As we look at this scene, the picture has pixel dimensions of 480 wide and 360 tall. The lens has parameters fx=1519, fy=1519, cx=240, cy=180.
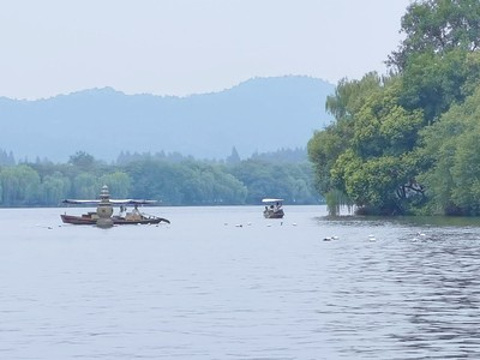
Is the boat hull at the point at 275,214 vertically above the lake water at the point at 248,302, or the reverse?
the boat hull at the point at 275,214

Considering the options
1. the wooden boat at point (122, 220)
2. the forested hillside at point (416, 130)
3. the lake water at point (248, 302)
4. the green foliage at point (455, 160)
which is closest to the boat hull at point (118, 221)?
the wooden boat at point (122, 220)

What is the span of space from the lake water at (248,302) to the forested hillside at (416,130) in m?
35.9

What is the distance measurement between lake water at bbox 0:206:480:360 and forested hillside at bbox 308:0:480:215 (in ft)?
118

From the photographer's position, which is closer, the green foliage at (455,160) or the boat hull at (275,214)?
the green foliage at (455,160)

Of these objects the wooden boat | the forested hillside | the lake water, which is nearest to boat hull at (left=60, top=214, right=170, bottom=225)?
the wooden boat

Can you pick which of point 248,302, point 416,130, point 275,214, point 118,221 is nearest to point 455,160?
point 416,130

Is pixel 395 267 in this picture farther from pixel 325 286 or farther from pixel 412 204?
pixel 412 204

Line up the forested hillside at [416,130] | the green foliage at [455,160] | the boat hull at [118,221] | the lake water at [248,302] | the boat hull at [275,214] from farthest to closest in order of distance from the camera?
1. the boat hull at [275,214]
2. the boat hull at [118,221]
3. the forested hillside at [416,130]
4. the green foliage at [455,160]
5. the lake water at [248,302]

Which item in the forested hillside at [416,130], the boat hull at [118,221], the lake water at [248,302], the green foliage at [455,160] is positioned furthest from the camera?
the boat hull at [118,221]

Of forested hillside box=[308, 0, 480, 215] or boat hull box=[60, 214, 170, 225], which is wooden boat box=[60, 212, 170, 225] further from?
forested hillside box=[308, 0, 480, 215]

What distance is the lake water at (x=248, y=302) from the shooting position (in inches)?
1161

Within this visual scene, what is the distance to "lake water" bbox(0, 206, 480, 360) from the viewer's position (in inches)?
1161

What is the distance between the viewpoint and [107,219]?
116438mm

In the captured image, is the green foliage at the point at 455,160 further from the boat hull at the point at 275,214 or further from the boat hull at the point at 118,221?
the boat hull at the point at 118,221
